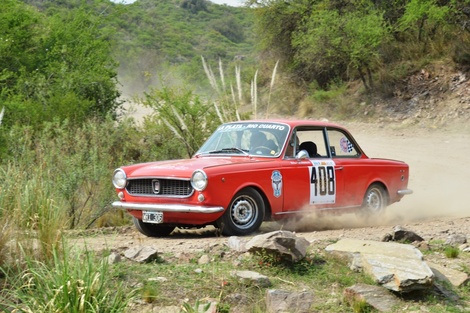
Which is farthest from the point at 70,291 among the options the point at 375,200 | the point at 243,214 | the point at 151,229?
the point at 375,200

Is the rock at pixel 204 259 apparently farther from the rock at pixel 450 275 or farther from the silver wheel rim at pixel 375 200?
the silver wheel rim at pixel 375 200

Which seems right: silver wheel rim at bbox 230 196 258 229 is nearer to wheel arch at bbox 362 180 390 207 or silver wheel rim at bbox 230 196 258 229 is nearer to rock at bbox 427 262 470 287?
wheel arch at bbox 362 180 390 207

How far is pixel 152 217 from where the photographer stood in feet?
31.3

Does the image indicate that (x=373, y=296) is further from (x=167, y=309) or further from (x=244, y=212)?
(x=244, y=212)

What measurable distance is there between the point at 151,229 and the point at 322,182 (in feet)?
7.65

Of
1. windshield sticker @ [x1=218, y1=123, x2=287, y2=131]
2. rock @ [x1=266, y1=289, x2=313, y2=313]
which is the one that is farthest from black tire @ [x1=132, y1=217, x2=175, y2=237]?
rock @ [x1=266, y1=289, x2=313, y2=313]

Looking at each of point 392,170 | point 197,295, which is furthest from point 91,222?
point 197,295

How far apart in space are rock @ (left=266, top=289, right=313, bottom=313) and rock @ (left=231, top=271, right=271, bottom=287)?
172 mm

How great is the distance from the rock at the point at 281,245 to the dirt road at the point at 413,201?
1006 mm

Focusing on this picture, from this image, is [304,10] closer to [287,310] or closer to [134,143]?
[134,143]

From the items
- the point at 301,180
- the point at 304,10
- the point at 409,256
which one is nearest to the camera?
the point at 409,256

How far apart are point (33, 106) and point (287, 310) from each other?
11123 mm

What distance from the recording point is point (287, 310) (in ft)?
21.1

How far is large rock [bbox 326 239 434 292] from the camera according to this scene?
22.2ft
